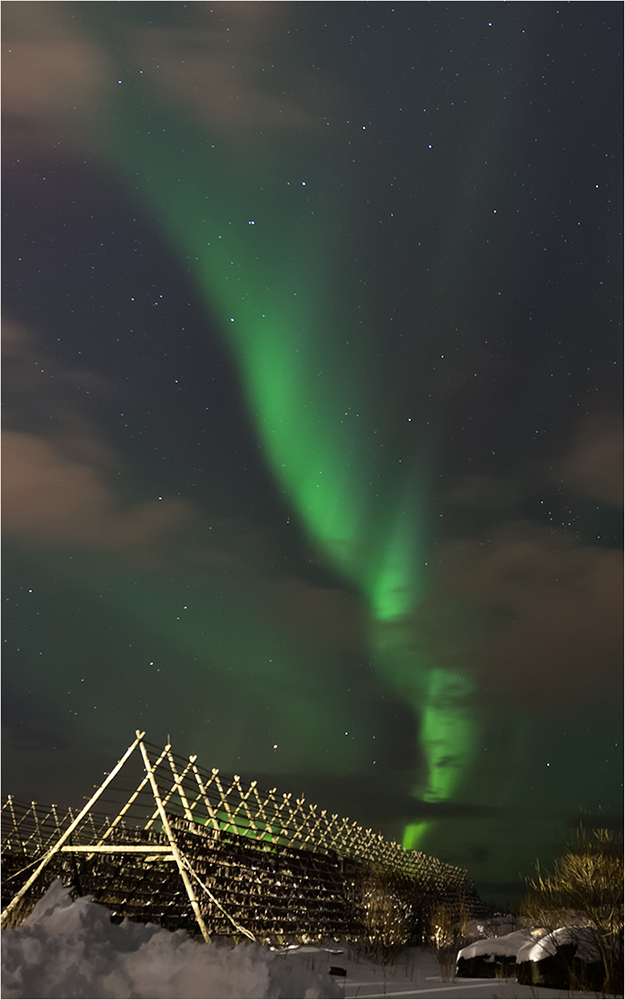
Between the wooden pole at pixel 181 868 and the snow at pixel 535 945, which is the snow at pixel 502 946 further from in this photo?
the wooden pole at pixel 181 868

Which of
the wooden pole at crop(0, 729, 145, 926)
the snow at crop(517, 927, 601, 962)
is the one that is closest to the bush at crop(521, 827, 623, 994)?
the snow at crop(517, 927, 601, 962)

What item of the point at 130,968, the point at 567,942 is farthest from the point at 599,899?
the point at 130,968

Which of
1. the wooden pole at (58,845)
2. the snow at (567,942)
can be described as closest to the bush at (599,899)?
the snow at (567,942)

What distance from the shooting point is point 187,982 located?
13086 mm

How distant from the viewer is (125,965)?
1369 centimetres

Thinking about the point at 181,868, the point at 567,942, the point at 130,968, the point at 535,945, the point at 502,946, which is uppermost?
the point at 181,868

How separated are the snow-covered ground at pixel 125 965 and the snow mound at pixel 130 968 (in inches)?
0.5

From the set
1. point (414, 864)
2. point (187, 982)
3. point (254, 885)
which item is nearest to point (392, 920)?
point (254, 885)

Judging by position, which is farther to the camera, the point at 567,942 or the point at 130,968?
the point at 567,942

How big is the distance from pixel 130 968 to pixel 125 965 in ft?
0.38

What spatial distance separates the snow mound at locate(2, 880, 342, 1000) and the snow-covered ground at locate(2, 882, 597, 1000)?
1 cm

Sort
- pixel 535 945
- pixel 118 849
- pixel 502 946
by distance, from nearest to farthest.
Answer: pixel 118 849
pixel 535 945
pixel 502 946

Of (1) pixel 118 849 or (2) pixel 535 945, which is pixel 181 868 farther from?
(2) pixel 535 945

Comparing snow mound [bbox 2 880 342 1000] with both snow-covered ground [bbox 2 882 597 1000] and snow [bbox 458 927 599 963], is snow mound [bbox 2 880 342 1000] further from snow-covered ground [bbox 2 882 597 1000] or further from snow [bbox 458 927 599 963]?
snow [bbox 458 927 599 963]
